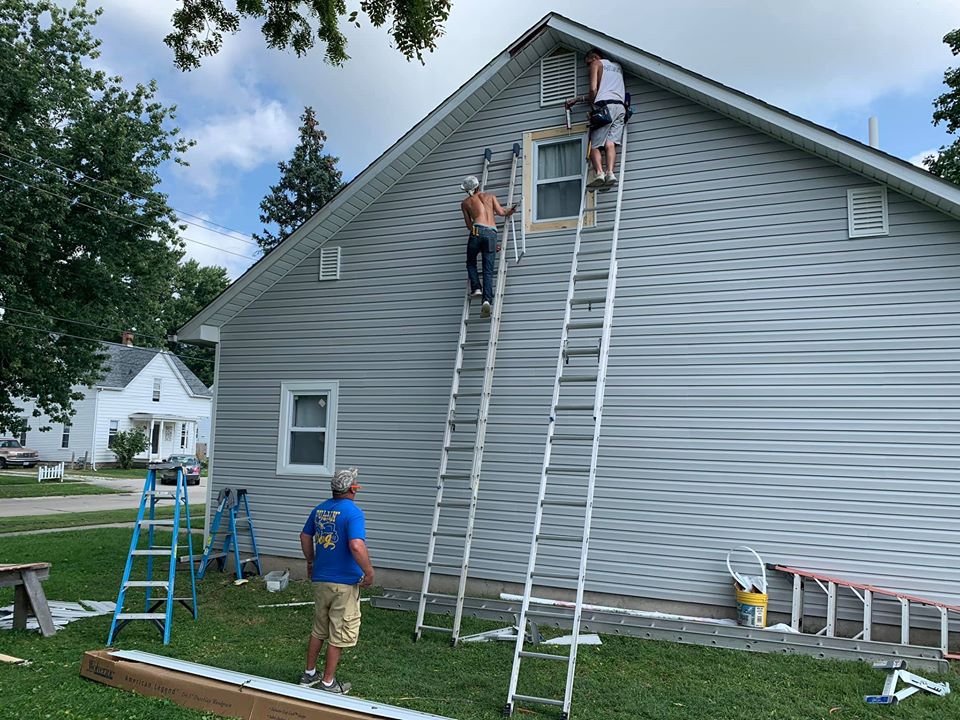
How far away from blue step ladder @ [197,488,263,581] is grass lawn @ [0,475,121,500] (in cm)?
1634

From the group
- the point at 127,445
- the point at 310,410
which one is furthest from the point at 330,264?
the point at 127,445

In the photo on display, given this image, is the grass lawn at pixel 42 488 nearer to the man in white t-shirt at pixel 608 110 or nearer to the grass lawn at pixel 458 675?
the grass lawn at pixel 458 675

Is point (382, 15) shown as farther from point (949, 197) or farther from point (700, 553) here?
point (700, 553)

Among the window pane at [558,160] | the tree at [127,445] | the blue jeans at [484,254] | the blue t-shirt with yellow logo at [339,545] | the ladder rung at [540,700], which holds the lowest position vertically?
the tree at [127,445]

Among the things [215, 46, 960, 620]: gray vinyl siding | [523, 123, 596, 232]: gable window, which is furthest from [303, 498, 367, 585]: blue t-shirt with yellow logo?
[523, 123, 596, 232]: gable window

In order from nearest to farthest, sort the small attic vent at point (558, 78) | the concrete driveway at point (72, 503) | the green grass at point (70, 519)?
the small attic vent at point (558, 78) < the green grass at point (70, 519) < the concrete driveway at point (72, 503)

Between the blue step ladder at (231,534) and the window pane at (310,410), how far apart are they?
1.40m

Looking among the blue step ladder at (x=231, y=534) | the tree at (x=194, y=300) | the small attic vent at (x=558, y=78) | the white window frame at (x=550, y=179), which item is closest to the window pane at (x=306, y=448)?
the blue step ladder at (x=231, y=534)

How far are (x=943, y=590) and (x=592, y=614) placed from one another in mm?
3401

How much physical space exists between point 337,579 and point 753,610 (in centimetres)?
428

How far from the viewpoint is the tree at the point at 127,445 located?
38.1 m

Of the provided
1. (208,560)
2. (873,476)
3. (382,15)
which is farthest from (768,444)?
(208,560)

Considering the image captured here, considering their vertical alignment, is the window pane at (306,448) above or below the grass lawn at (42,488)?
above

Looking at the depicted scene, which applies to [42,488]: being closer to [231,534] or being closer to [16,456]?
[16,456]
